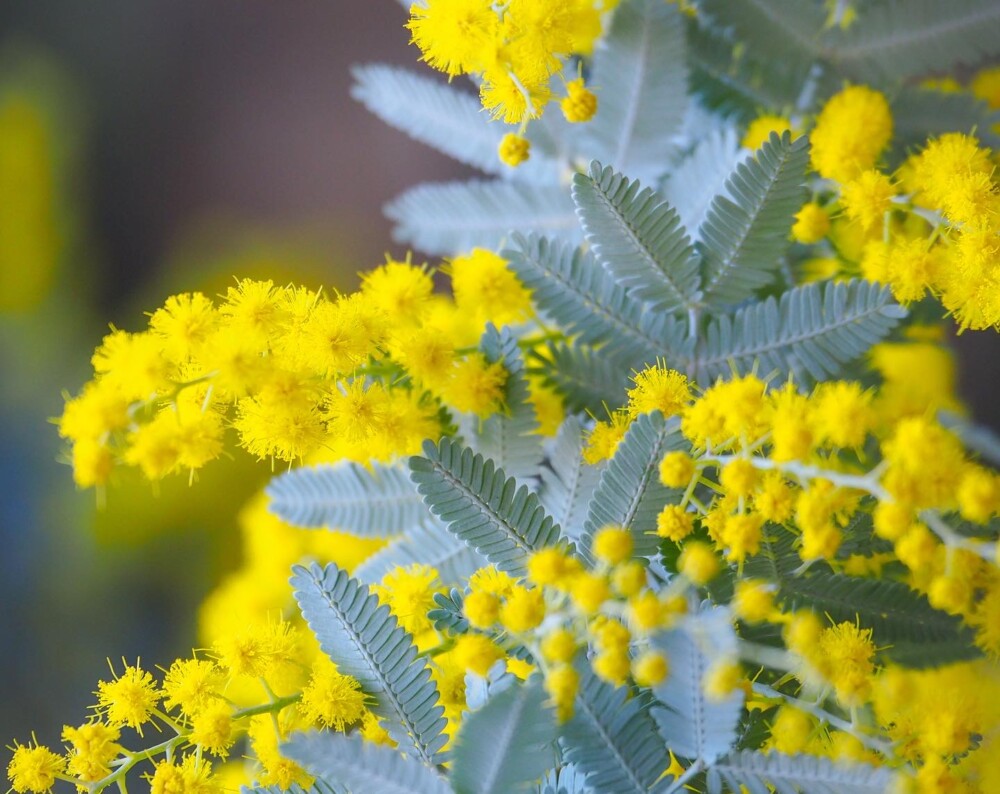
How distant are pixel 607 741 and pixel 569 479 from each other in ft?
0.64

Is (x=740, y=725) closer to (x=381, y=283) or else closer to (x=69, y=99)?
(x=381, y=283)

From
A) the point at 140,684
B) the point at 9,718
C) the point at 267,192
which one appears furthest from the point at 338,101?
the point at 140,684

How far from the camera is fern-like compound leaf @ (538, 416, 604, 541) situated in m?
0.62

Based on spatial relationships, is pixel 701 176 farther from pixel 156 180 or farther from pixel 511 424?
pixel 156 180

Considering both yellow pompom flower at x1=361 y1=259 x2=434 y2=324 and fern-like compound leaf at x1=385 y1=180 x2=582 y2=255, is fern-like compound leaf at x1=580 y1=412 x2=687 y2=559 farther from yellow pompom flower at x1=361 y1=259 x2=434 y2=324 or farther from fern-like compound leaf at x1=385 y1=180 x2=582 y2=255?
fern-like compound leaf at x1=385 y1=180 x2=582 y2=255

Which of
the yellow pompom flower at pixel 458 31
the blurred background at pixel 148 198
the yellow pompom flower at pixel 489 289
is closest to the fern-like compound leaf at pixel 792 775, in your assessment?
the yellow pompom flower at pixel 489 289

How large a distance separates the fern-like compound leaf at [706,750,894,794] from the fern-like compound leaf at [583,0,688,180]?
461 mm

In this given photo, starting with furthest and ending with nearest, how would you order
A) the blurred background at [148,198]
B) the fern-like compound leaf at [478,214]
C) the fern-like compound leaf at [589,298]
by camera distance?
the blurred background at [148,198] → the fern-like compound leaf at [478,214] → the fern-like compound leaf at [589,298]

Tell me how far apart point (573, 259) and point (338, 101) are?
1.01 m

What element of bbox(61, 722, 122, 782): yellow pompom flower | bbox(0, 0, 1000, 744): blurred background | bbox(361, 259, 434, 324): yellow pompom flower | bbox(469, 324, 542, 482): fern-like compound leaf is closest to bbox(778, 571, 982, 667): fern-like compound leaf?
bbox(469, 324, 542, 482): fern-like compound leaf

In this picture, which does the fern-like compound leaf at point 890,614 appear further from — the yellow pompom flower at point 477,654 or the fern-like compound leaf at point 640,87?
the fern-like compound leaf at point 640,87

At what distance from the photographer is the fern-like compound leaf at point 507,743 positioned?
0.44 m

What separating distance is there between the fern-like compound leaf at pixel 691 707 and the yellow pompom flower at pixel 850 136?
369 millimetres

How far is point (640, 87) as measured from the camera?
2.32 feet
